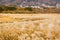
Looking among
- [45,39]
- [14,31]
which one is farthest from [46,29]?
[14,31]

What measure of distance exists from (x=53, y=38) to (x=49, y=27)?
949 millimetres

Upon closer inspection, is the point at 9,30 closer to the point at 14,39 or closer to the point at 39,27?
the point at 14,39

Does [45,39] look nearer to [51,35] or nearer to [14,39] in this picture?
[51,35]

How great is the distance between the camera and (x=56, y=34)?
751 cm

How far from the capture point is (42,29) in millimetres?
7785

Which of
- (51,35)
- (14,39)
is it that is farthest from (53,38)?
(14,39)

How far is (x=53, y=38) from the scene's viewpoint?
728cm

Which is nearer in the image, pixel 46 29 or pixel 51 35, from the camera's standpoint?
pixel 51 35

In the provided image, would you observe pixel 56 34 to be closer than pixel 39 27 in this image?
Yes

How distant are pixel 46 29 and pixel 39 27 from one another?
0.35 meters

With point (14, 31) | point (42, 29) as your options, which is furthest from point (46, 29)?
point (14, 31)

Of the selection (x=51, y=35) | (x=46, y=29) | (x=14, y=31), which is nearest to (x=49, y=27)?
(x=46, y=29)

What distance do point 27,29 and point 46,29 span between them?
0.73 metres

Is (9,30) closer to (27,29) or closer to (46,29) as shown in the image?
(27,29)
